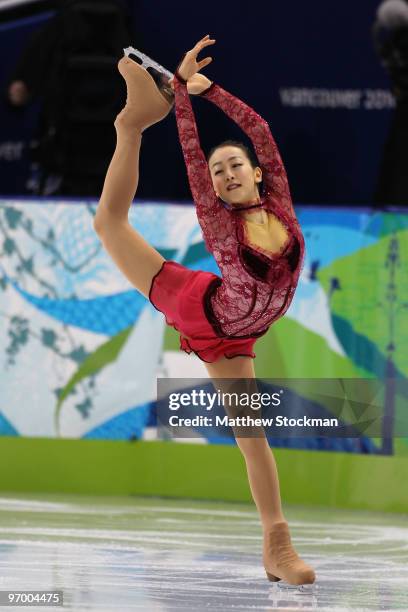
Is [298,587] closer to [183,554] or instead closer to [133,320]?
[183,554]

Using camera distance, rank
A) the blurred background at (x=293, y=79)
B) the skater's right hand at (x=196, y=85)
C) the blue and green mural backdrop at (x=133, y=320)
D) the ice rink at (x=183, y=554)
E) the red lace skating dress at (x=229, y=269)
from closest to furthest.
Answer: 1. the ice rink at (x=183, y=554)
2. the red lace skating dress at (x=229, y=269)
3. the skater's right hand at (x=196, y=85)
4. the blue and green mural backdrop at (x=133, y=320)
5. the blurred background at (x=293, y=79)

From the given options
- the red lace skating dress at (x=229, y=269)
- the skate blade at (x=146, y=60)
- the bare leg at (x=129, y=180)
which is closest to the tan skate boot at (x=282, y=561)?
the red lace skating dress at (x=229, y=269)

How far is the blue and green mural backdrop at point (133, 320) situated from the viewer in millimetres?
6352

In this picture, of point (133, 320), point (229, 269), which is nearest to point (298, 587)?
point (229, 269)

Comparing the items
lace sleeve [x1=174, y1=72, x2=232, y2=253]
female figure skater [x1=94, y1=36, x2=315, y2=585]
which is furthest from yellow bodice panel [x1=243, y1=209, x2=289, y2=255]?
lace sleeve [x1=174, y1=72, x2=232, y2=253]

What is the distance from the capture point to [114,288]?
6539 millimetres

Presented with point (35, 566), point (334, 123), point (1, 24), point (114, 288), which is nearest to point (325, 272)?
point (114, 288)

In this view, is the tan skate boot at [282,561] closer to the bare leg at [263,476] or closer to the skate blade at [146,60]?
the bare leg at [263,476]

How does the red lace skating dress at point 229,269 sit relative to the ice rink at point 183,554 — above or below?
above

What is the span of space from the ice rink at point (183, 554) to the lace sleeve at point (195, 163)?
3.92ft

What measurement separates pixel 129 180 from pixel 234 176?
353 mm

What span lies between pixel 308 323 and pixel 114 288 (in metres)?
1.00

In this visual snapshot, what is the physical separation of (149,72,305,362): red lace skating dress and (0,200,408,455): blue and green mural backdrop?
203 centimetres

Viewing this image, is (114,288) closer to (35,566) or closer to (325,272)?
(325,272)
